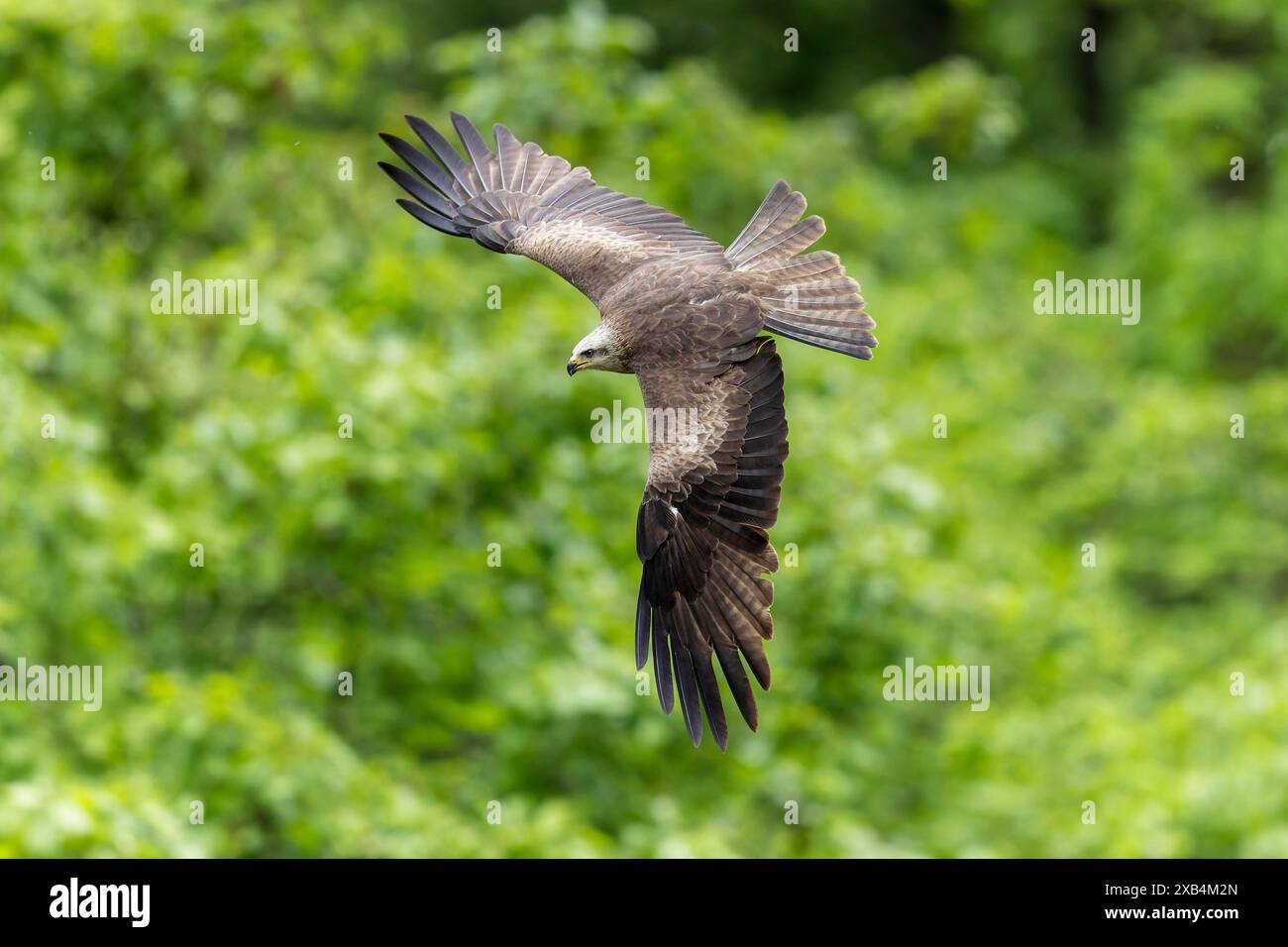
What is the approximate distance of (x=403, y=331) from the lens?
11.0 meters

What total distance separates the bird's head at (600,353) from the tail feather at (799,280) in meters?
0.56

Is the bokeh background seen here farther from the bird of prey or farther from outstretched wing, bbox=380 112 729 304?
the bird of prey

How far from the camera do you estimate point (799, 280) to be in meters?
7.02

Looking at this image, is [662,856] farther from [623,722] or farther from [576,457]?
[576,457]

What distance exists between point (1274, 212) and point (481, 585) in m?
12.5

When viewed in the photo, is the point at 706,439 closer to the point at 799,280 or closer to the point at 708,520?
the point at 708,520

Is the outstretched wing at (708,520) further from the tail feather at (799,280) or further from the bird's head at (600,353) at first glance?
the tail feather at (799,280)

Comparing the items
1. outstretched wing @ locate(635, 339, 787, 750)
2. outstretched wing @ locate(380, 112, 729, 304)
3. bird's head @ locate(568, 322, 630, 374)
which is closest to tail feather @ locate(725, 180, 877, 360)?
outstretched wing @ locate(380, 112, 729, 304)

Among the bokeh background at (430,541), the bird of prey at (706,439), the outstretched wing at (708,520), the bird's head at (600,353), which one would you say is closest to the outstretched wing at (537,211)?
the bird of prey at (706,439)

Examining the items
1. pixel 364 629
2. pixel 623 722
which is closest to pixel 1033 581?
pixel 623 722

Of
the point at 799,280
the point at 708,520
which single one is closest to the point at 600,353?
the point at 708,520

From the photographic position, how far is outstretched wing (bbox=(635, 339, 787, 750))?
20.3 ft

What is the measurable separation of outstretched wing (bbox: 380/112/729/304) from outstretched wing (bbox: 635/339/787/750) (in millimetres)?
776

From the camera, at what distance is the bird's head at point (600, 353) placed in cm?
652
